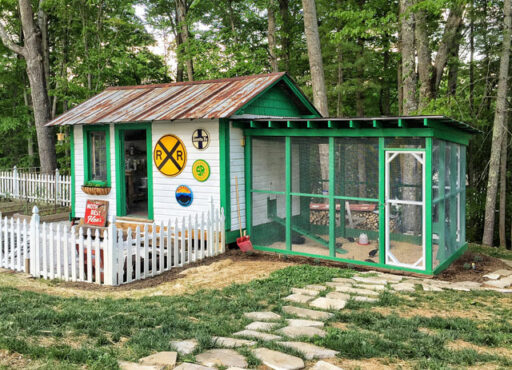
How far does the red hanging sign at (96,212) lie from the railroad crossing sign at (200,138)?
10.6 feet

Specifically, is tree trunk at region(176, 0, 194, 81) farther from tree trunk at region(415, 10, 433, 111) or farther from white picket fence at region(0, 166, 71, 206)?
tree trunk at region(415, 10, 433, 111)

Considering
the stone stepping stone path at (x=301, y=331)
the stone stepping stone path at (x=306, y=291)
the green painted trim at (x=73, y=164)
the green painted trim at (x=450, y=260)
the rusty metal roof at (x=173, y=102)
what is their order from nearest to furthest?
the stone stepping stone path at (x=301, y=331), the stone stepping stone path at (x=306, y=291), the green painted trim at (x=450, y=260), the rusty metal roof at (x=173, y=102), the green painted trim at (x=73, y=164)

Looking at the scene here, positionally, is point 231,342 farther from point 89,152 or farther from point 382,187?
point 89,152

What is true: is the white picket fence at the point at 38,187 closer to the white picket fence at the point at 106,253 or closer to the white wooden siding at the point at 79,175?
the white wooden siding at the point at 79,175

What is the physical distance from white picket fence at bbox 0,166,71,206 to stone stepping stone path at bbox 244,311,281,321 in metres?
13.4

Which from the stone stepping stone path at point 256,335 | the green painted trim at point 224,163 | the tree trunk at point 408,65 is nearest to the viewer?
the stone stepping stone path at point 256,335

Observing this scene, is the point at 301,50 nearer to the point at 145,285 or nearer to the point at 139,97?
the point at 139,97

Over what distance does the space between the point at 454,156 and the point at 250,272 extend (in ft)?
15.7

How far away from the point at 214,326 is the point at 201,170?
18.7ft

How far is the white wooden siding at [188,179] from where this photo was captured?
10.2 meters

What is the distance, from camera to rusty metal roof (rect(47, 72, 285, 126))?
10102 millimetres

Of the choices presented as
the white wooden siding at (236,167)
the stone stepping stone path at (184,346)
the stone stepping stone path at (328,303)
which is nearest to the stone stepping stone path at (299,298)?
the stone stepping stone path at (328,303)

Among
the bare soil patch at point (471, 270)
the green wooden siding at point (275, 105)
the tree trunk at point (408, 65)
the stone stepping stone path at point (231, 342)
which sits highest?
the tree trunk at point (408, 65)

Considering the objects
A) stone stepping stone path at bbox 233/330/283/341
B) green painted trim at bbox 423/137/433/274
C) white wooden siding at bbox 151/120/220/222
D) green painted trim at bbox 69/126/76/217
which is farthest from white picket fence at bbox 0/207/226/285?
green painted trim at bbox 423/137/433/274
